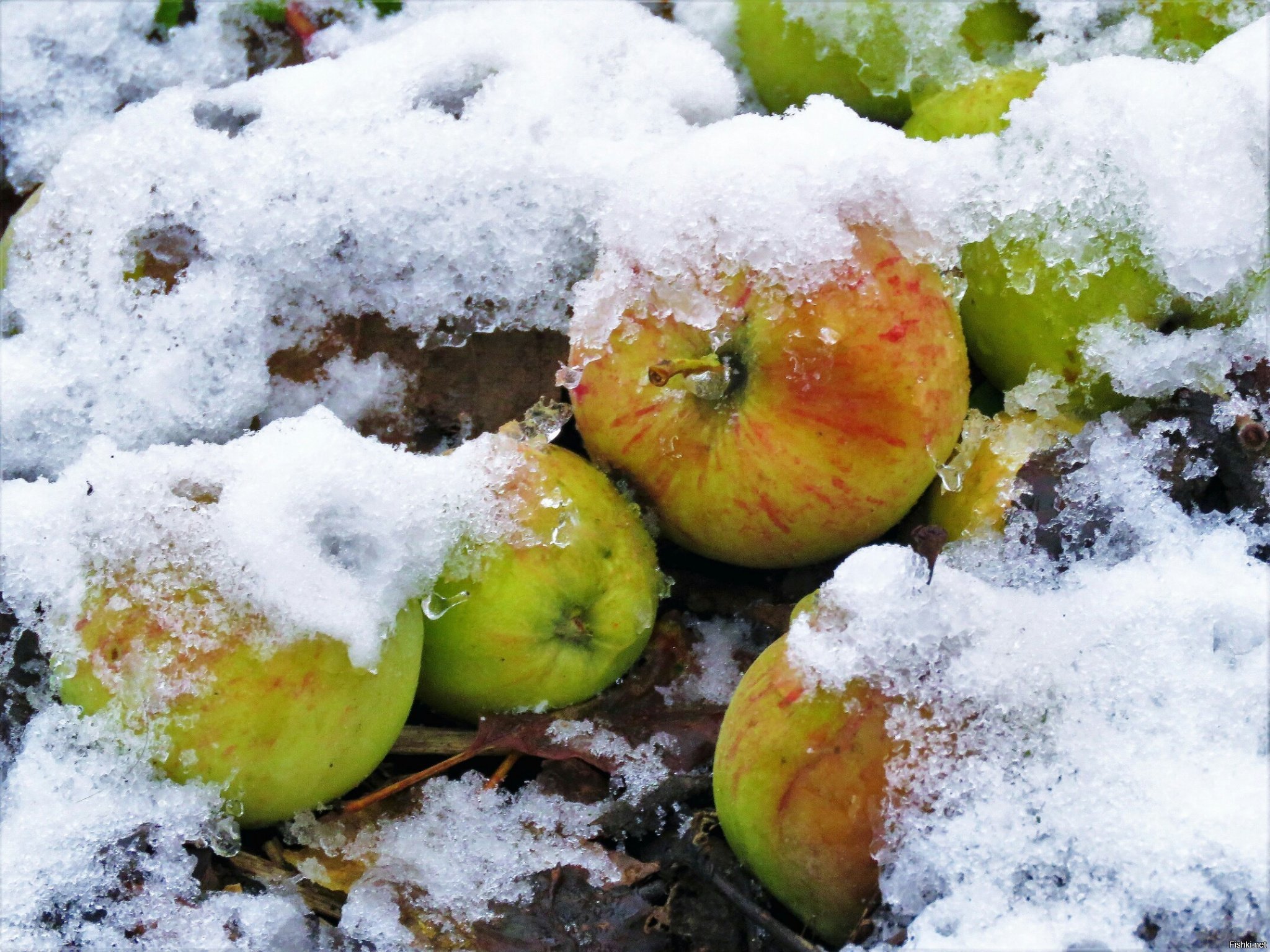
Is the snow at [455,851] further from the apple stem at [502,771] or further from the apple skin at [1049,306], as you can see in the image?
the apple skin at [1049,306]

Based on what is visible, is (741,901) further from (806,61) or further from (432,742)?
(806,61)

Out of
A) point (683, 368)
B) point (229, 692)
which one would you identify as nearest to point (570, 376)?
point (683, 368)

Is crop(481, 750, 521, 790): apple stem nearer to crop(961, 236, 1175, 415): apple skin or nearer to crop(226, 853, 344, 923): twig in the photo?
crop(226, 853, 344, 923): twig

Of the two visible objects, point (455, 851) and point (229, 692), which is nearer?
point (229, 692)

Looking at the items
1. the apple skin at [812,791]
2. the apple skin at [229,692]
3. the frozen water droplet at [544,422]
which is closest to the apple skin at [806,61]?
the frozen water droplet at [544,422]

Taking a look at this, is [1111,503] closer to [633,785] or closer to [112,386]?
[633,785]

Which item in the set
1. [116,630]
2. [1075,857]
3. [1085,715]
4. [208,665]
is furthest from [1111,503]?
[116,630]

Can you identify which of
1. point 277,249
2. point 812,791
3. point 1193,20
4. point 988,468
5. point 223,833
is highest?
point 1193,20
